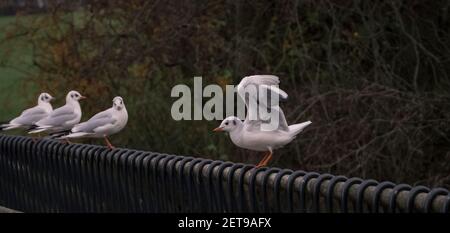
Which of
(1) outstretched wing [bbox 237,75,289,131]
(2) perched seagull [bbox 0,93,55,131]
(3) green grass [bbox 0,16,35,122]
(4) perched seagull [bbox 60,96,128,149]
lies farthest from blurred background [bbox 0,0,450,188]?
(1) outstretched wing [bbox 237,75,289,131]

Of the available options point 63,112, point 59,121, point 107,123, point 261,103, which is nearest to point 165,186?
point 261,103

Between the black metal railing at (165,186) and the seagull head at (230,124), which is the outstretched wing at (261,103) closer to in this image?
the seagull head at (230,124)

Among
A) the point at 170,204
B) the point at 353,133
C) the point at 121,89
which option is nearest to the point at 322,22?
the point at 353,133

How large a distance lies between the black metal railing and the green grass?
394 cm

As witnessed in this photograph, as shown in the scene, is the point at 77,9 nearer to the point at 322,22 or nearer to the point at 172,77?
the point at 172,77

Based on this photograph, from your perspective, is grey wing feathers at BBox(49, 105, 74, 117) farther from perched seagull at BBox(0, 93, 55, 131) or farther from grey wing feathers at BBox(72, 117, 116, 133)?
grey wing feathers at BBox(72, 117, 116, 133)

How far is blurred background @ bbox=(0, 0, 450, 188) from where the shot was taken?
7.33 metres

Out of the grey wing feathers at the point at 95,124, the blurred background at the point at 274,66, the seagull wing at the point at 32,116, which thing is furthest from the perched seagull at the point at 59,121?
the blurred background at the point at 274,66

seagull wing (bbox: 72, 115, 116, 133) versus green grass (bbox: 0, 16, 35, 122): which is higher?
green grass (bbox: 0, 16, 35, 122)

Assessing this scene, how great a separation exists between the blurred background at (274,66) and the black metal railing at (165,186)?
219 cm

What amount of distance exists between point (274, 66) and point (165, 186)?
4.40m

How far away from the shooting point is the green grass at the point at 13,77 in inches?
395
